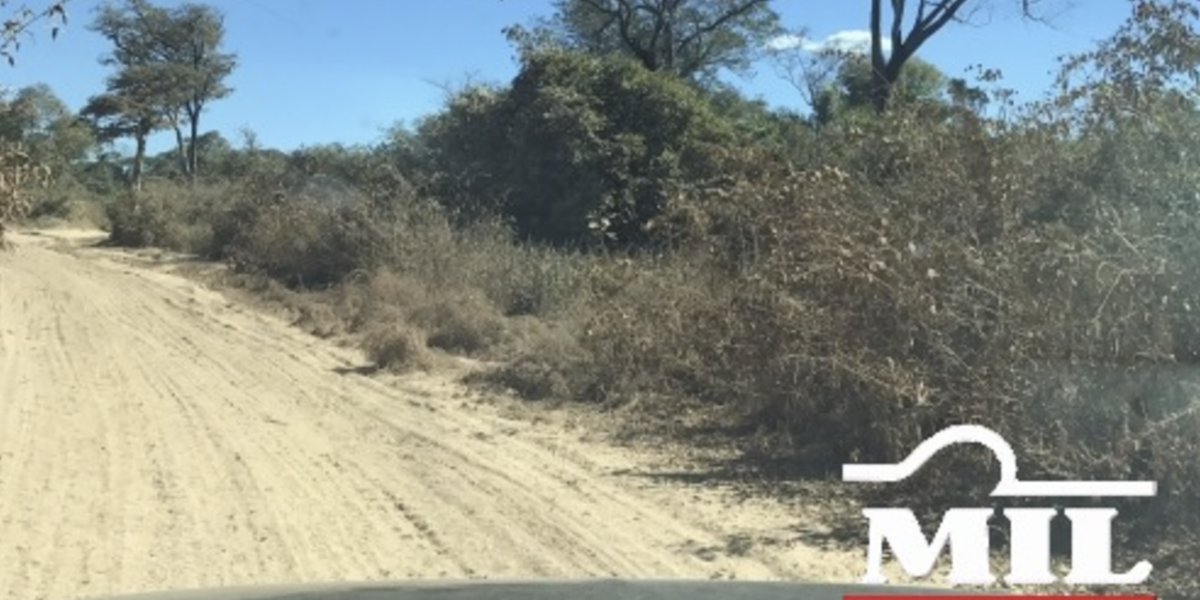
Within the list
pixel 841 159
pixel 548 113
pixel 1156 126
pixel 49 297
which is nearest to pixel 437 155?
pixel 548 113

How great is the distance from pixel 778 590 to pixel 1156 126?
21.0 feet

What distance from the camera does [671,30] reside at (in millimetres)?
38344

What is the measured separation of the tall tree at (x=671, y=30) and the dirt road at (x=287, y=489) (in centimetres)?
2195

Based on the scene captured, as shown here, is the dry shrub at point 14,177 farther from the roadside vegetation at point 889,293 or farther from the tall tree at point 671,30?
the tall tree at point 671,30

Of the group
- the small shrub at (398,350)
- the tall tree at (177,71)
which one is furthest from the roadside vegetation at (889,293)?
the tall tree at (177,71)

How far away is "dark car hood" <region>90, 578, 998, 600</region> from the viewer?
10.9 ft

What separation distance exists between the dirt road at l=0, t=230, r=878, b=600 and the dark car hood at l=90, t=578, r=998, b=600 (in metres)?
3.66

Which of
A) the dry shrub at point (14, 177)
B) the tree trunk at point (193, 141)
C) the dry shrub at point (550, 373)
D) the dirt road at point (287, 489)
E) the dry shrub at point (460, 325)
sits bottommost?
the dirt road at point (287, 489)

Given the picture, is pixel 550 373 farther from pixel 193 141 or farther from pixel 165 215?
pixel 193 141

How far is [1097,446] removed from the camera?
8008 millimetres

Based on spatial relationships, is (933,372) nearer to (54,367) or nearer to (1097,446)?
(1097,446)

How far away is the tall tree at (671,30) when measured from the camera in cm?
3706

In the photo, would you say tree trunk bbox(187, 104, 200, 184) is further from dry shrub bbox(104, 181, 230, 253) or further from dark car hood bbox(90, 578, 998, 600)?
dark car hood bbox(90, 578, 998, 600)

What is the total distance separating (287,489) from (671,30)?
30476 mm
